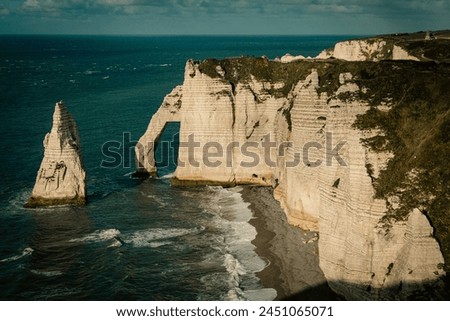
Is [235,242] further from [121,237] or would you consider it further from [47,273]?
[47,273]

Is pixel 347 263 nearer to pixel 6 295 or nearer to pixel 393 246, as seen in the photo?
pixel 393 246

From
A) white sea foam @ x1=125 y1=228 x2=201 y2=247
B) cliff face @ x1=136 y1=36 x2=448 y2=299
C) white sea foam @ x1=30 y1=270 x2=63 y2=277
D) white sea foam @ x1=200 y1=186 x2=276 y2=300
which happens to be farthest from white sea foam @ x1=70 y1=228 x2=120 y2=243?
cliff face @ x1=136 y1=36 x2=448 y2=299

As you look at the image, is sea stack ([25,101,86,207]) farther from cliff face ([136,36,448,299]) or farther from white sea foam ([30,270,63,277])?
white sea foam ([30,270,63,277])

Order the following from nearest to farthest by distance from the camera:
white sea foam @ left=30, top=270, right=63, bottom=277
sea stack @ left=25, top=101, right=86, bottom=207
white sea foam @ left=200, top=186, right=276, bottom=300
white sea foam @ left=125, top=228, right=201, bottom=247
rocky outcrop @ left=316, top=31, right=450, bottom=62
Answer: white sea foam @ left=200, top=186, right=276, bottom=300 → white sea foam @ left=30, top=270, right=63, bottom=277 → white sea foam @ left=125, top=228, right=201, bottom=247 → sea stack @ left=25, top=101, right=86, bottom=207 → rocky outcrop @ left=316, top=31, right=450, bottom=62

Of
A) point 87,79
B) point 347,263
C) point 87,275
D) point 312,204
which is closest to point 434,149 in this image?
point 347,263

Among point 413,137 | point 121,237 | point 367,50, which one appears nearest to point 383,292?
point 413,137

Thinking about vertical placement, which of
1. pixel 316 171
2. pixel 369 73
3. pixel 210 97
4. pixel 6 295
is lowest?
pixel 6 295
